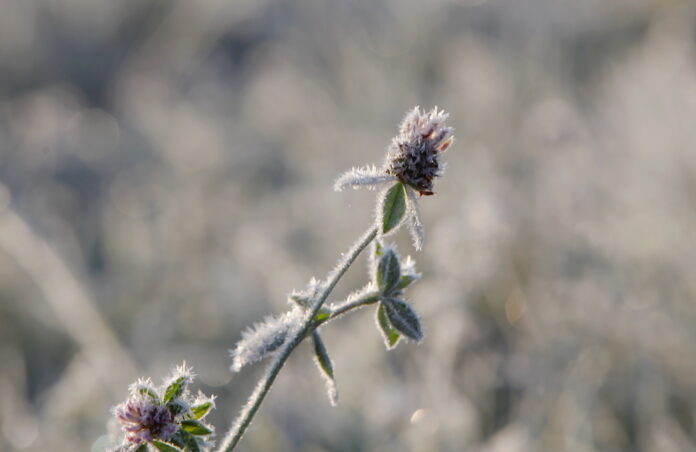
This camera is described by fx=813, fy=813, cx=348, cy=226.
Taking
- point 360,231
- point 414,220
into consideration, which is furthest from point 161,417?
point 360,231

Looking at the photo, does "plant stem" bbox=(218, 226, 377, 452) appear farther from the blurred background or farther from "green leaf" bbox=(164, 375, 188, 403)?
the blurred background

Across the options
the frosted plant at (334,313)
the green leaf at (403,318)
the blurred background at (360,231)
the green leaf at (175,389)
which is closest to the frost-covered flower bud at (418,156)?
the frosted plant at (334,313)

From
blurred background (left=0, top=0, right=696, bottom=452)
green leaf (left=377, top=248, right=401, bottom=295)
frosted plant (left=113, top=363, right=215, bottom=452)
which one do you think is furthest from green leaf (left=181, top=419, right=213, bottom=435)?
blurred background (left=0, top=0, right=696, bottom=452)

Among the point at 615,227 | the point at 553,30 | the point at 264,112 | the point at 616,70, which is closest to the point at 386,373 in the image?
the point at 615,227

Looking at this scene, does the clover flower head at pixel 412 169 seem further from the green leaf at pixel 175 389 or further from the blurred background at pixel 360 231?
the blurred background at pixel 360 231

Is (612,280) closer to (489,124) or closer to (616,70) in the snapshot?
(489,124)

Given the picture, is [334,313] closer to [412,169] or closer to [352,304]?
[352,304]
